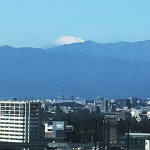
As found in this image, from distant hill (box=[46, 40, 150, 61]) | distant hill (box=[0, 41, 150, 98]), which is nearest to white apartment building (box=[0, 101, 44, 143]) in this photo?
distant hill (box=[0, 41, 150, 98])

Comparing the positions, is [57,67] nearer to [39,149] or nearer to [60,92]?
[60,92]

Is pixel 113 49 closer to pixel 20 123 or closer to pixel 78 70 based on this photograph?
pixel 78 70

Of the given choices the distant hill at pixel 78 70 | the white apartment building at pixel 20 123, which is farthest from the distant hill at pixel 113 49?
the white apartment building at pixel 20 123

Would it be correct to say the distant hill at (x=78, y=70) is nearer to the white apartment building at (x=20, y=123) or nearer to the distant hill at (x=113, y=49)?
the distant hill at (x=113, y=49)

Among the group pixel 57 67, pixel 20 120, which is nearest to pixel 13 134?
pixel 20 120

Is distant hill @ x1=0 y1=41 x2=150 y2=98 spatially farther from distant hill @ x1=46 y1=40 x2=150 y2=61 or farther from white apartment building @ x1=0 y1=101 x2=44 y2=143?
white apartment building @ x1=0 y1=101 x2=44 y2=143

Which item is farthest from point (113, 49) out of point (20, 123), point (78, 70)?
point (20, 123)
